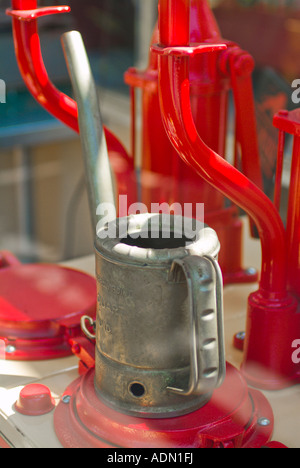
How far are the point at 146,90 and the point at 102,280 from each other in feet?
1.25

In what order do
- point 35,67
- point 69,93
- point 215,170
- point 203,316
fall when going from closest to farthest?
point 203,316
point 215,170
point 35,67
point 69,93

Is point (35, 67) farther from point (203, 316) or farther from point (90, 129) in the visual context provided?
point (203, 316)

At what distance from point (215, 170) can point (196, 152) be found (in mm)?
27

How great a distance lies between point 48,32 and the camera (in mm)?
1794

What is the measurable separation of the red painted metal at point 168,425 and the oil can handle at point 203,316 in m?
0.07

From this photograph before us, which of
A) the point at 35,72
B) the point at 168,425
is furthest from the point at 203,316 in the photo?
the point at 35,72

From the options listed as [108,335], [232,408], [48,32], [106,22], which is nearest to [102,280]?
[108,335]

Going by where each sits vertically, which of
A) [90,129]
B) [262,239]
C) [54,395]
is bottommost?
[54,395]

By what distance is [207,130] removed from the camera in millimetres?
864

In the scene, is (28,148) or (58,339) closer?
(58,339)

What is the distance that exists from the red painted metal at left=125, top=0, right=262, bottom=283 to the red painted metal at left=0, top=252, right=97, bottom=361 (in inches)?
6.6

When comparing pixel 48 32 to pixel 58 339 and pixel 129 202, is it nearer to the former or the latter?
pixel 129 202

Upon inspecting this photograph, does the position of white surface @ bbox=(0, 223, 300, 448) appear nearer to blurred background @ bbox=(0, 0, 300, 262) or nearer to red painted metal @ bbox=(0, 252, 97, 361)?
red painted metal @ bbox=(0, 252, 97, 361)

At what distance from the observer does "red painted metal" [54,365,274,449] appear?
0.60 metres
